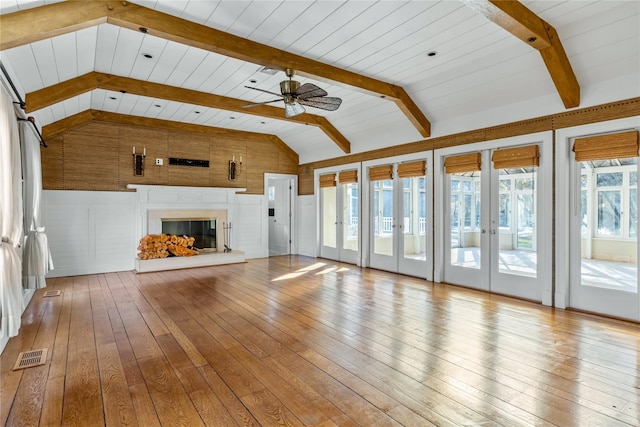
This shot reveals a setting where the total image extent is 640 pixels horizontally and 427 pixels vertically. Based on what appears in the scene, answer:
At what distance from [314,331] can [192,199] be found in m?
5.34

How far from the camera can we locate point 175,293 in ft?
17.4

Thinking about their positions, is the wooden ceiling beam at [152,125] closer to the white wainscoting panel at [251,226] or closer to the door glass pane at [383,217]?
the white wainscoting panel at [251,226]

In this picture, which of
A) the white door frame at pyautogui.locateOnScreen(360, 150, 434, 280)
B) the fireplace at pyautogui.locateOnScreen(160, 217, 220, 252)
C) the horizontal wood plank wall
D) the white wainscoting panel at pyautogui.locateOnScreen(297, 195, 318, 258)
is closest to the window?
the horizontal wood plank wall

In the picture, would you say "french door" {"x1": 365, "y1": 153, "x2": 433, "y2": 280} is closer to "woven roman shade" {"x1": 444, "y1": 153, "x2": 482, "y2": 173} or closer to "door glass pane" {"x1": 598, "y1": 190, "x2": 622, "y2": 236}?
"woven roman shade" {"x1": 444, "y1": 153, "x2": 482, "y2": 173}

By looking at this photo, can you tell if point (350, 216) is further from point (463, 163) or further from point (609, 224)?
point (609, 224)

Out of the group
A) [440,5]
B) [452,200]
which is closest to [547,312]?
[452,200]

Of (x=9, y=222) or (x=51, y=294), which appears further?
(x=51, y=294)

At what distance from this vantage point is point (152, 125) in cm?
746

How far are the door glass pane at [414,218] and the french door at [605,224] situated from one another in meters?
2.41

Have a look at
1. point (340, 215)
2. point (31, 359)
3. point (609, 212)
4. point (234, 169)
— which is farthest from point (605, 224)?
point (234, 169)

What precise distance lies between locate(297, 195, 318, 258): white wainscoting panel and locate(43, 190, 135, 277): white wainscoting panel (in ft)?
13.6

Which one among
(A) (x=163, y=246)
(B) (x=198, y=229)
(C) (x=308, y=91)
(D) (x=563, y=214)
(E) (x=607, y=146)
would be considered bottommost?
(A) (x=163, y=246)

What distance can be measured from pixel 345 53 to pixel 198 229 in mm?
5556

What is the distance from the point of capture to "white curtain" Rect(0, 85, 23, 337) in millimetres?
2979
